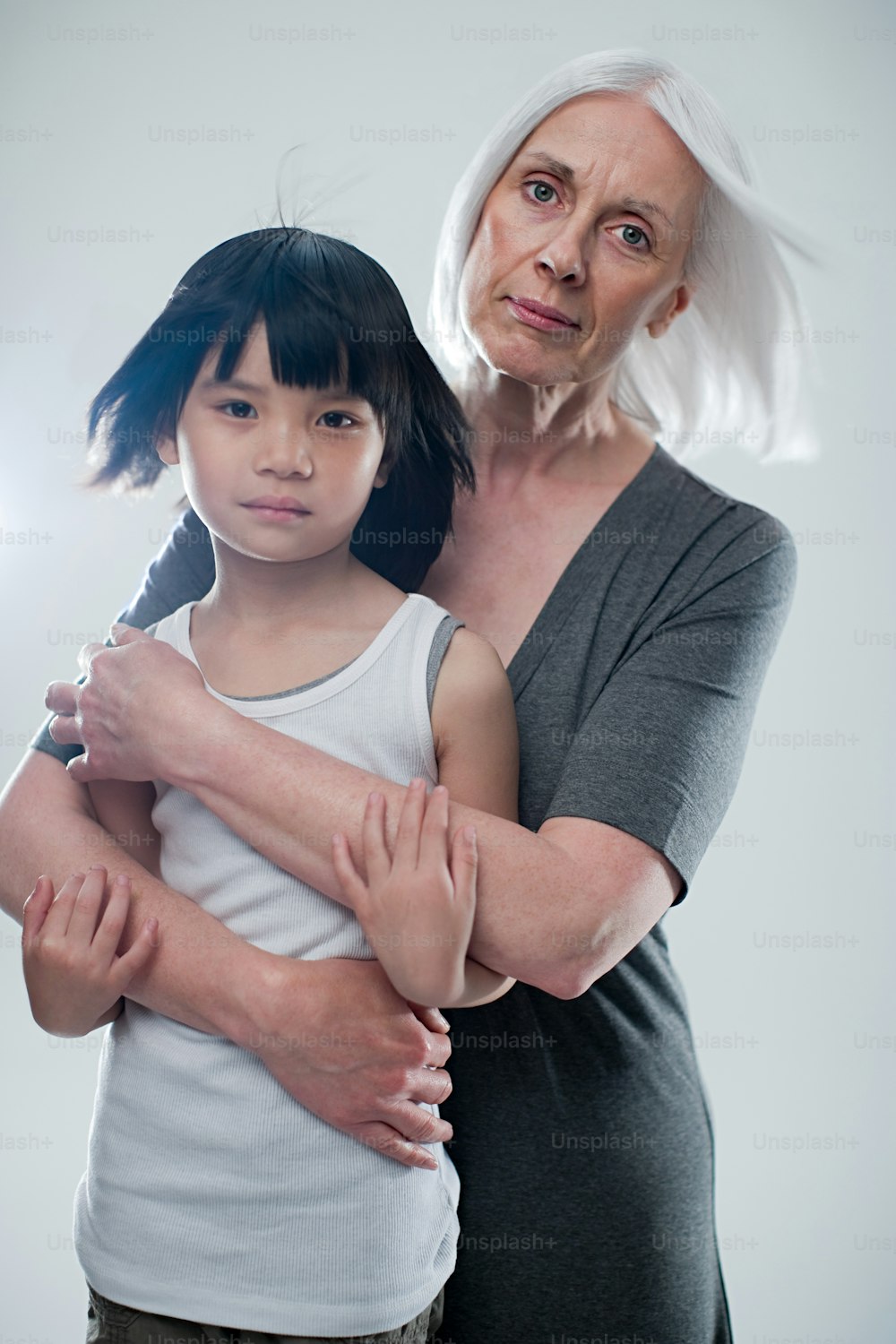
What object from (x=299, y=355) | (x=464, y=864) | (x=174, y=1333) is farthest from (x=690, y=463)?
(x=174, y=1333)

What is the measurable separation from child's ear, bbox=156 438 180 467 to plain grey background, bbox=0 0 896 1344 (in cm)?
116

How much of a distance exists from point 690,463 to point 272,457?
146 cm

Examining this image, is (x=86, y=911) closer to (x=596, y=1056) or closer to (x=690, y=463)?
(x=596, y=1056)

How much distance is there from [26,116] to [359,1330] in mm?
2373

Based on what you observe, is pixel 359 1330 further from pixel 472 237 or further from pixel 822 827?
pixel 822 827

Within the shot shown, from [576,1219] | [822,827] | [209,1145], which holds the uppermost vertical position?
[209,1145]

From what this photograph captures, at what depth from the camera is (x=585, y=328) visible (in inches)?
58.8

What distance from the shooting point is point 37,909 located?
1198 millimetres

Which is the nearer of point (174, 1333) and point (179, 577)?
point (174, 1333)

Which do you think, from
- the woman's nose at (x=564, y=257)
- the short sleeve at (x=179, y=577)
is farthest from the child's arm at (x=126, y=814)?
the woman's nose at (x=564, y=257)

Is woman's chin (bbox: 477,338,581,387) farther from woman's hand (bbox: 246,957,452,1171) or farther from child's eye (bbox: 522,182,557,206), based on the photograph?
woman's hand (bbox: 246,957,452,1171)

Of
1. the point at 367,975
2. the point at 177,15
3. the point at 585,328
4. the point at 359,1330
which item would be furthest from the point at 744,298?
the point at 177,15

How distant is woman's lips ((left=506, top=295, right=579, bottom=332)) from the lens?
1.46 m

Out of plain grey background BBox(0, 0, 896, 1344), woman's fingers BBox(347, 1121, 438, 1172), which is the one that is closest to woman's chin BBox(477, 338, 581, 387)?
woman's fingers BBox(347, 1121, 438, 1172)
